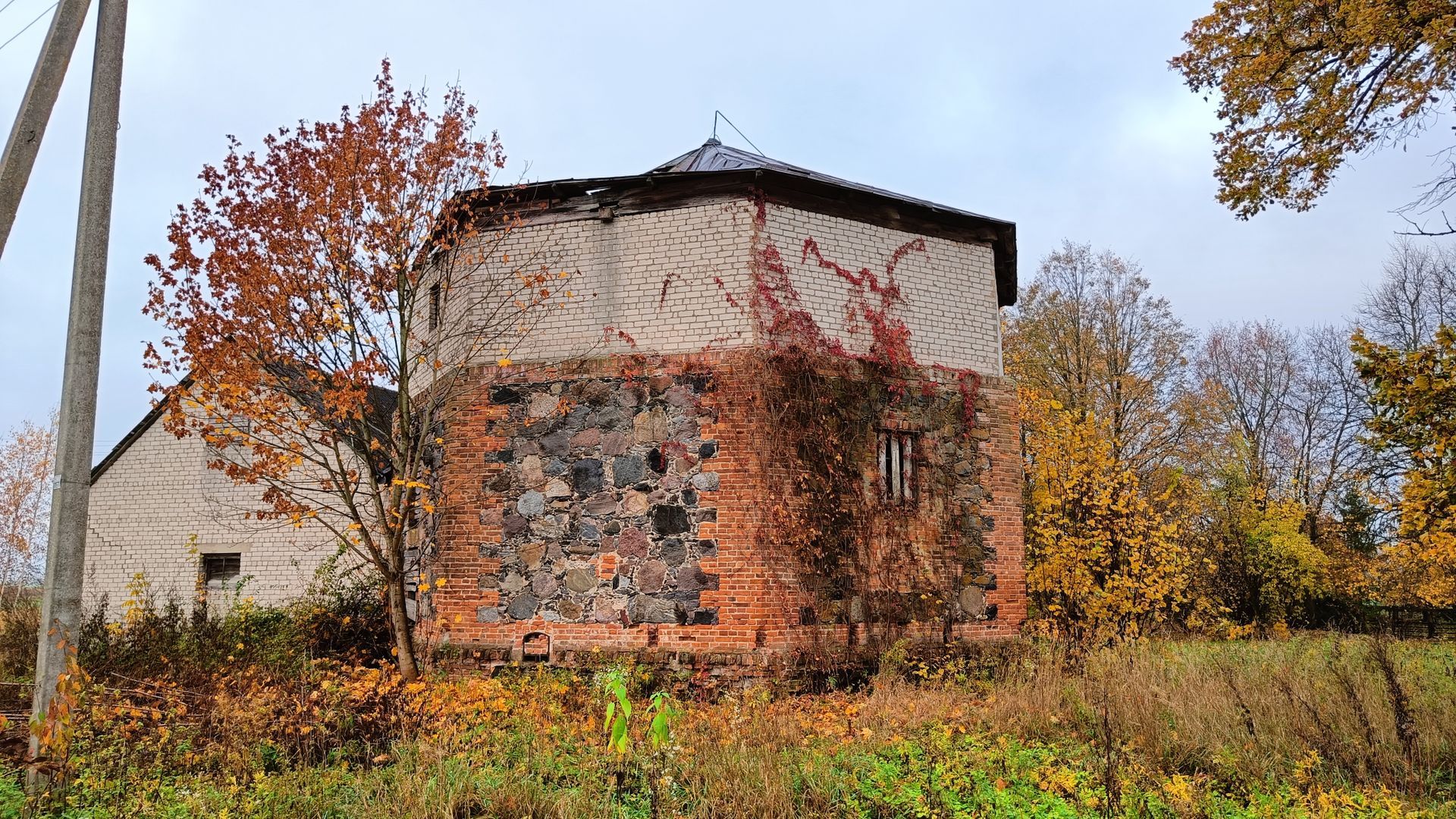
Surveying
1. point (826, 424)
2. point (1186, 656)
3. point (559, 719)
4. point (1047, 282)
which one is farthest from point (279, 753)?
point (1047, 282)

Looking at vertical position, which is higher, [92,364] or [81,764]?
[92,364]

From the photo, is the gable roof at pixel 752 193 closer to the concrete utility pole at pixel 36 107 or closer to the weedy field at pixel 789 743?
the concrete utility pole at pixel 36 107

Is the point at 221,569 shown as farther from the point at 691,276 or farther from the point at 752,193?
the point at 752,193

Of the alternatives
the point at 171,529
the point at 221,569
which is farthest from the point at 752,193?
the point at 171,529

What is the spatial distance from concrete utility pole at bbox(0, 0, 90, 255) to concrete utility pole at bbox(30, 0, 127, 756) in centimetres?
18

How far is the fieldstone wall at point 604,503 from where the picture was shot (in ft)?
31.8

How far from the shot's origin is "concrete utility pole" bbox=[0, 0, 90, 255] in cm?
566

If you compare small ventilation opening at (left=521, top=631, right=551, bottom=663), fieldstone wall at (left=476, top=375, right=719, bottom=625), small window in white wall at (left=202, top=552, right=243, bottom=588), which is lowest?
small ventilation opening at (left=521, top=631, right=551, bottom=663)

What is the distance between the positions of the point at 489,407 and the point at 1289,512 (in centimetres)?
1767

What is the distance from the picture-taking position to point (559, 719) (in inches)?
295

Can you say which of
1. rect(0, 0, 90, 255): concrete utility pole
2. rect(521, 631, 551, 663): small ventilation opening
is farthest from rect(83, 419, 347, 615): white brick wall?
rect(0, 0, 90, 255): concrete utility pole

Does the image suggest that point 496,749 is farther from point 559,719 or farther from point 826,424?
point 826,424

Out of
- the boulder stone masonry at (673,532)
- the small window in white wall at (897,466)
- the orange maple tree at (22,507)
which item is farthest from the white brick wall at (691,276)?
the orange maple tree at (22,507)

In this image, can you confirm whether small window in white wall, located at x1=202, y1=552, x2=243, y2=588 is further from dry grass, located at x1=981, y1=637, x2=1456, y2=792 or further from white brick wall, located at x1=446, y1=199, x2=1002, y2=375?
dry grass, located at x1=981, y1=637, x2=1456, y2=792
